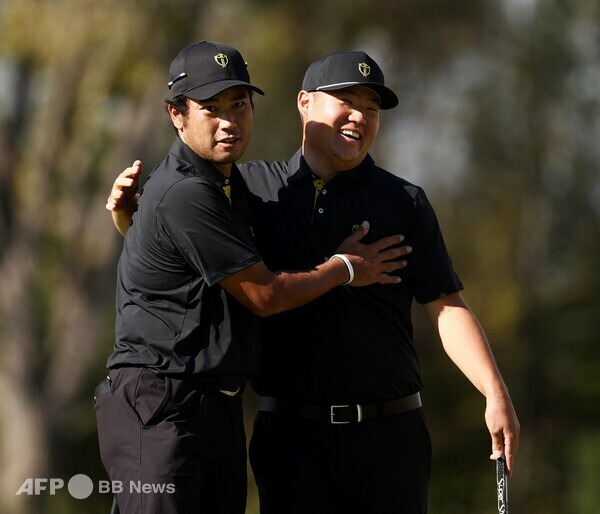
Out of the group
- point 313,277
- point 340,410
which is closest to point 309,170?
point 313,277

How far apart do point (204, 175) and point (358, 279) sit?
567 millimetres

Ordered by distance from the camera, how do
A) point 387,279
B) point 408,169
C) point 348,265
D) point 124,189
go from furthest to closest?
point 408,169
point 124,189
point 387,279
point 348,265

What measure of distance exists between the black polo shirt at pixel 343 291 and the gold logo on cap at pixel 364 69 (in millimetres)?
321

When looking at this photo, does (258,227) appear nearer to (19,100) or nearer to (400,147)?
(400,147)

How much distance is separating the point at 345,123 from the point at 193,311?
839 mm

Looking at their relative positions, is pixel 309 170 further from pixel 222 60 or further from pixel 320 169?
pixel 222 60

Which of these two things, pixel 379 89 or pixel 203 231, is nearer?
pixel 203 231

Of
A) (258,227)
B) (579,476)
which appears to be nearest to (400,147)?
(579,476)

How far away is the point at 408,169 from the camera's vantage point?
1577cm

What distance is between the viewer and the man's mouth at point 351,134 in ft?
12.4

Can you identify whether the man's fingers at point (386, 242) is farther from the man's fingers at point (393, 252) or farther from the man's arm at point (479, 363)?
the man's arm at point (479, 363)

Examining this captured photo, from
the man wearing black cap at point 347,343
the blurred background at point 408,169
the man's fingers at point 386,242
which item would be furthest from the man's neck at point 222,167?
the blurred background at point 408,169

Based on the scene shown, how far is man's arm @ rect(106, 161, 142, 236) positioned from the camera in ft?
12.4

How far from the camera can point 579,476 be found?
1422cm
